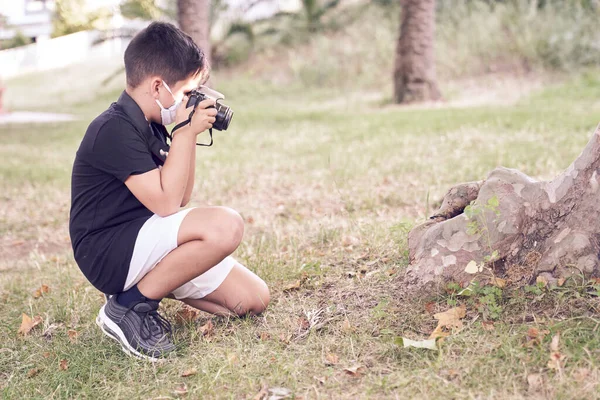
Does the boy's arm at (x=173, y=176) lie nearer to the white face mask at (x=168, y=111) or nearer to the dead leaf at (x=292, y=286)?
the white face mask at (x=168, y=111)

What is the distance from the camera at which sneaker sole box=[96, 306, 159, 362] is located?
9.72ft

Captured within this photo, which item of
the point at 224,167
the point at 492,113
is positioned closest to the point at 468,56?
the point at 492,113

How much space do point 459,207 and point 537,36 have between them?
1127 centimetres

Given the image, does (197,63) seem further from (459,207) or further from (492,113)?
(492,113)

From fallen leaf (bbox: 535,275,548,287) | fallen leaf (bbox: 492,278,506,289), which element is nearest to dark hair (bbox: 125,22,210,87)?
fallen leaf (bbox: 492,278,506,289)

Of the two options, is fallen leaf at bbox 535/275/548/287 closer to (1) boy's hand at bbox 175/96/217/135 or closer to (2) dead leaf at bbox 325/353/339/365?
(2) dead leaf at bbox 325/353/339/365

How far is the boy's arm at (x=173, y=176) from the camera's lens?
294 centimetres

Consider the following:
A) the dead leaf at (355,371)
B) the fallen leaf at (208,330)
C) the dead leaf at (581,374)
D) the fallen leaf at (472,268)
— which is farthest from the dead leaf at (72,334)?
the dead leaf at (581,374)

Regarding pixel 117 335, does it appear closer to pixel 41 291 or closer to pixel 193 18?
pixel 41 291

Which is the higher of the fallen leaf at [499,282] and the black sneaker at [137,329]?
the fallen leaf at [499,282]

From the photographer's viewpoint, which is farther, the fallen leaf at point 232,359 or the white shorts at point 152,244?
the white shorts at point 152,244

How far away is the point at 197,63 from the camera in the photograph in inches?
123

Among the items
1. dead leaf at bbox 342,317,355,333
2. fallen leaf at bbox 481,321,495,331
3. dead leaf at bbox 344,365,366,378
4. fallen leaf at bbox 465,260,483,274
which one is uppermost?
fallen leaf at bbox 465,260,483,274

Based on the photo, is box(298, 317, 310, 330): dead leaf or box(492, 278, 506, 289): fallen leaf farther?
box(298, 317, 310, 330): dead leaf
